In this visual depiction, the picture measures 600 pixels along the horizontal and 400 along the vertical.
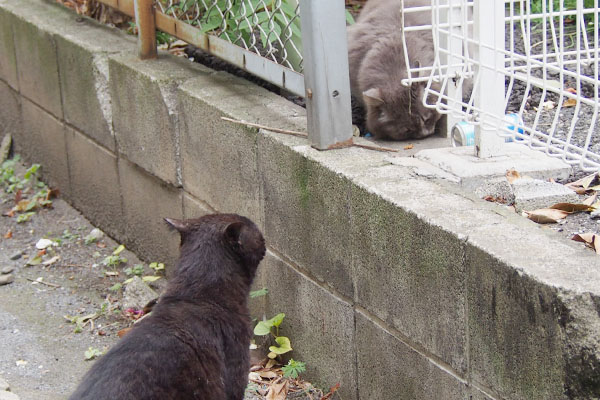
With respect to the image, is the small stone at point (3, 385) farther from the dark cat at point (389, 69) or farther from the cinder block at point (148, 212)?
the dark cat at point (389, 69)

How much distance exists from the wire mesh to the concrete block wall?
22cm

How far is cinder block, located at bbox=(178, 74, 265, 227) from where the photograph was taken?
3.81m

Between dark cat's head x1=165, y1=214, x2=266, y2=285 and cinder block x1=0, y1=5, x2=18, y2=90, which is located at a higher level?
cinder block x1=0, y1=5, x2=18, y2=90

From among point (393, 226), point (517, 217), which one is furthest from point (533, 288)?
point (393, 226)

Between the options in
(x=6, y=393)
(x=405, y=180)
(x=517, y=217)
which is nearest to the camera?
(x=517, y=217)

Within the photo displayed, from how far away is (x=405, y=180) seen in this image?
306 centimetres

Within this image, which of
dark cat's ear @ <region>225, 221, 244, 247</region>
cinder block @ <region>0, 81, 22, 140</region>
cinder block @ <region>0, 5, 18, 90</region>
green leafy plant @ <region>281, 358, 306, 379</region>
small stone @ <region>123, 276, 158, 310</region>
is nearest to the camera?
dark cat's ear @ <region>225, 221, 244, 247</region>

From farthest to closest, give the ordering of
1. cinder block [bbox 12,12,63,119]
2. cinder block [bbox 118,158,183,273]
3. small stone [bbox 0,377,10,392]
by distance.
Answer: cinder block [bbox 12,12,63,119] → cinder block [bbox 118,158,183,273] → small stone [bbox 0,377,10,392]

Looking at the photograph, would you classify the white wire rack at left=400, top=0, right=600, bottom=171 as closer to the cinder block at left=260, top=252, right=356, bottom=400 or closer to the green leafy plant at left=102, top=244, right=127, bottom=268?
the cinder block at left=260, top=252, right=356, bottom=400

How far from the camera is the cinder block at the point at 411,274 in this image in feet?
8.58

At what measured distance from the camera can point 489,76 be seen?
11.3 feet

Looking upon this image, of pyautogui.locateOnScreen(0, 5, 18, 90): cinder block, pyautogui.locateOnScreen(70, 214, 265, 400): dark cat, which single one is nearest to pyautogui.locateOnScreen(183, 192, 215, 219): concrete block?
pyautogui.locateOnScreen(70, 214, 265, 400): dark cat

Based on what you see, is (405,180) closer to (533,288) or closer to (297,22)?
(533,288)

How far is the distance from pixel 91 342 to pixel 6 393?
94 cm
